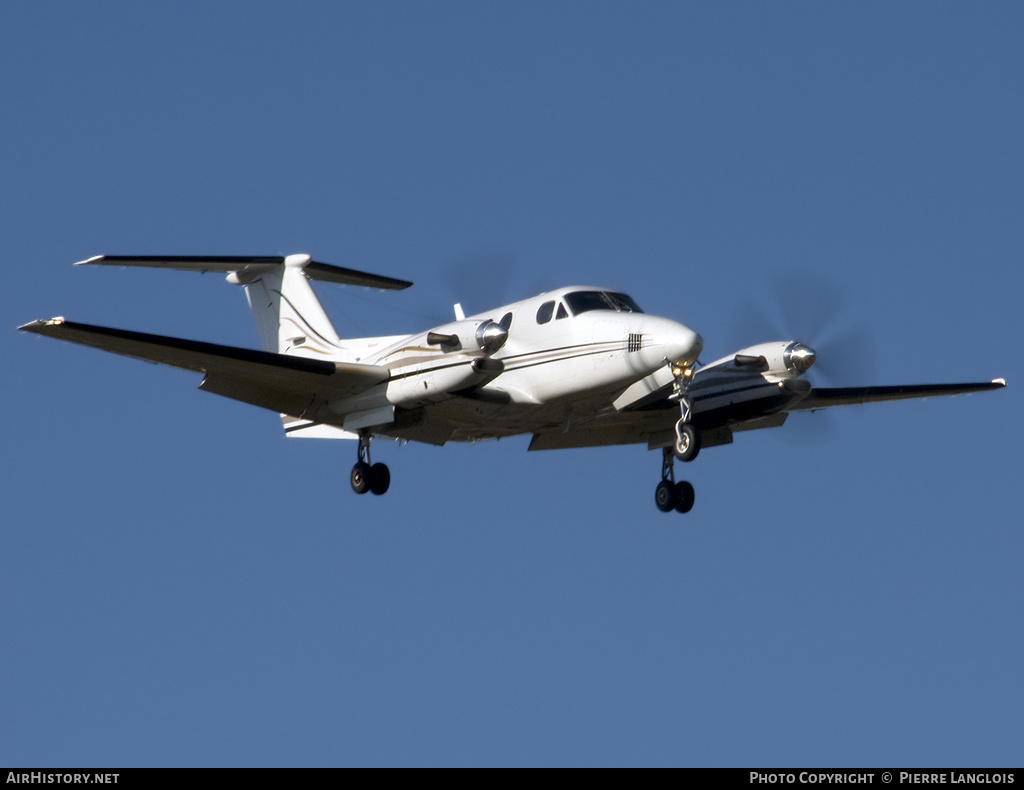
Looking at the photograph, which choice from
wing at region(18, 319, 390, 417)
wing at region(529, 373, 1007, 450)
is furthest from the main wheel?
wing at region(18, 319, 390, 417)

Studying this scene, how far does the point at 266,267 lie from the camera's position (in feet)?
88.5

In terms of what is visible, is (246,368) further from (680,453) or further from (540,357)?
(680,453)

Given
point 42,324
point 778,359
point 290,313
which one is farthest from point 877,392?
point 42,324

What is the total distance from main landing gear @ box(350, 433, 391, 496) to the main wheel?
4.80 metres

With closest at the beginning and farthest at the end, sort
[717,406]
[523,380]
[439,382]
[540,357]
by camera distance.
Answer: [439,382]
[540,357]
[523,380]
[717,406]

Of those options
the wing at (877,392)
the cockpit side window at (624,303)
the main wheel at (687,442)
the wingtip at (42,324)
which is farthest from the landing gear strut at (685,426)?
the wingtip at (42,324)

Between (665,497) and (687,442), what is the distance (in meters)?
2.19

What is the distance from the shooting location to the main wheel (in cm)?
2189

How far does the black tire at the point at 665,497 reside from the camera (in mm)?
23891

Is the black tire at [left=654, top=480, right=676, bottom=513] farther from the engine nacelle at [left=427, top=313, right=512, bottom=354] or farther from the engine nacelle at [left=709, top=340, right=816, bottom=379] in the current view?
the engine nacelle at [left=427, top=313, right=512, bottom=354]

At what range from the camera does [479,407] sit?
22984mm
